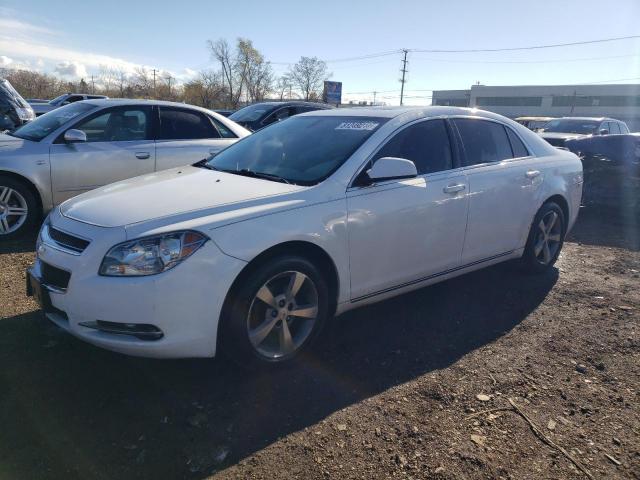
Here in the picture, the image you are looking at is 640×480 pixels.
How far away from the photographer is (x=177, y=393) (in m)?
2.84

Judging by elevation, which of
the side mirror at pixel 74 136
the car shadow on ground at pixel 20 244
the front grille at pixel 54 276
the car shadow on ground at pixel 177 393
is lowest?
the car shadow on ground at pixel 177 393

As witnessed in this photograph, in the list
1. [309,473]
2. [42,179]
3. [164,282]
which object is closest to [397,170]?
[164,282]

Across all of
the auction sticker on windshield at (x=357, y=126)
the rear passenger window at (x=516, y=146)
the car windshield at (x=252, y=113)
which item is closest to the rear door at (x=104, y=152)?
the auction sticker on windshield at (x=357, y=126)

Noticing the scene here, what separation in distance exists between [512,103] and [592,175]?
242 ft

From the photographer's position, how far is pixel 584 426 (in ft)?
8.79

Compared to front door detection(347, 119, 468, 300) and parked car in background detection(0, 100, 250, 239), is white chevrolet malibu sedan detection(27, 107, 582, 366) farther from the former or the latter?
parked car in background detection(0, 100, 250, 239)

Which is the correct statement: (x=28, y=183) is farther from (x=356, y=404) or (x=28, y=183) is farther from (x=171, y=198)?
(x=356, y=404)

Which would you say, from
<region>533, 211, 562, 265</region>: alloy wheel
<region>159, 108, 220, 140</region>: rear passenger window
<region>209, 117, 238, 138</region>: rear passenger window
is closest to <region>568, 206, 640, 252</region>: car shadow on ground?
<region>533, 211, 562, 265</region>: alloy wheel

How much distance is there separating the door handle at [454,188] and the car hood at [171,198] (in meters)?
1.29

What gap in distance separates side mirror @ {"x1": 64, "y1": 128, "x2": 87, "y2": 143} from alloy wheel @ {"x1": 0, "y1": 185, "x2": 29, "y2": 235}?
82cm

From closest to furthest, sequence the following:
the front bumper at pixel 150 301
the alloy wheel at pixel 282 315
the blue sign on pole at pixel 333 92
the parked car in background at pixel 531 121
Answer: the front bumper at pixel 150 301 → the alloy wheel at pixel 282 315 → the parked car in background at pixel 531 121 → the blue sign on pole at pixel 333 92

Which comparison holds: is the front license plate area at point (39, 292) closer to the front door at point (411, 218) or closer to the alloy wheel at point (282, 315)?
the alloy wheel at point (282, 315)

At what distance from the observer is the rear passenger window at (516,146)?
4707 millimetres

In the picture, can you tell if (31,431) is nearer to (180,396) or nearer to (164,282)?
(180,396)
